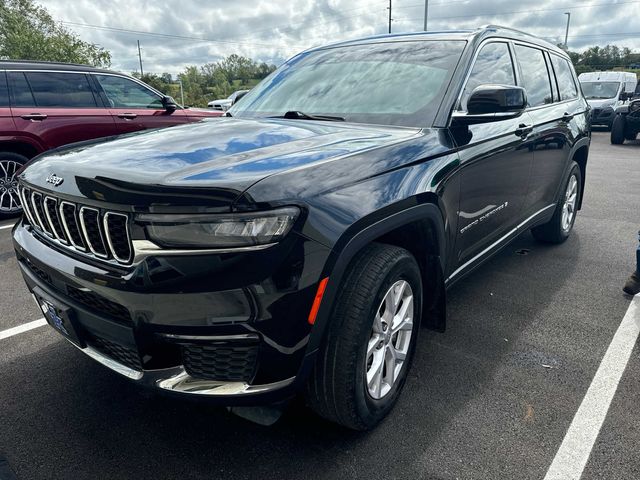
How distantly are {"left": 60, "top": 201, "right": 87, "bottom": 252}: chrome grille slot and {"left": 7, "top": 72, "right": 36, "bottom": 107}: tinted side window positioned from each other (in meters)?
5.23

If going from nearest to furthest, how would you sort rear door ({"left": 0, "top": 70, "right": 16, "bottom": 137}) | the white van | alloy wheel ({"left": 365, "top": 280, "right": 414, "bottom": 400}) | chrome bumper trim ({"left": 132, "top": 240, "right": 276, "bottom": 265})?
chrome bumper trim ({"left": 132, "top": 240, "right": 276, "bottom": 265}), alloy wheel ({"left": 365, "top": 280, "right": 414, "bottom": 400}), rear door ({"left": 0, "top": 70, "right": 16, "bottom": 137}), the white van

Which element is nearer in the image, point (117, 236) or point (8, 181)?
point (117, 236)

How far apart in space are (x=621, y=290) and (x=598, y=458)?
7.00 feet

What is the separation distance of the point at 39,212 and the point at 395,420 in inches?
72.8

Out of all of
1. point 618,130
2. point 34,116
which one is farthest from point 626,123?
point 34,116

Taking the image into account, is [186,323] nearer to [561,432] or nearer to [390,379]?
[390,379]

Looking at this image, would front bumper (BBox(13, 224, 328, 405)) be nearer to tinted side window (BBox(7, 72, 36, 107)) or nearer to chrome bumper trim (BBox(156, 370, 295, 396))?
chrome bumper trim (BBox(156, 370, 295, 396))

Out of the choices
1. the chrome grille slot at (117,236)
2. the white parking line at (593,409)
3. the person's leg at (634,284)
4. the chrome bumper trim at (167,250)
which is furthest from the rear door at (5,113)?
the person's leg at (634,284)

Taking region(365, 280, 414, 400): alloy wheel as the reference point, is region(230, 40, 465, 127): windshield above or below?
above

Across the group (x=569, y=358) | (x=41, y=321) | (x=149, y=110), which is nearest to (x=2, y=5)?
(x=149, y=110)

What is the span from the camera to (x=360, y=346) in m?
1.91

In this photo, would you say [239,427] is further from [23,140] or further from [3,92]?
[3,92]

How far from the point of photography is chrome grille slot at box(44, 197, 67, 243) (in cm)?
201

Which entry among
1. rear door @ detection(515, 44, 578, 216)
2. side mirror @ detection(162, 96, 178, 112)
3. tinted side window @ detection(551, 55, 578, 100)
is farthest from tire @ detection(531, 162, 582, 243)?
side mirror @ detection(162, 96, 178, 112)
